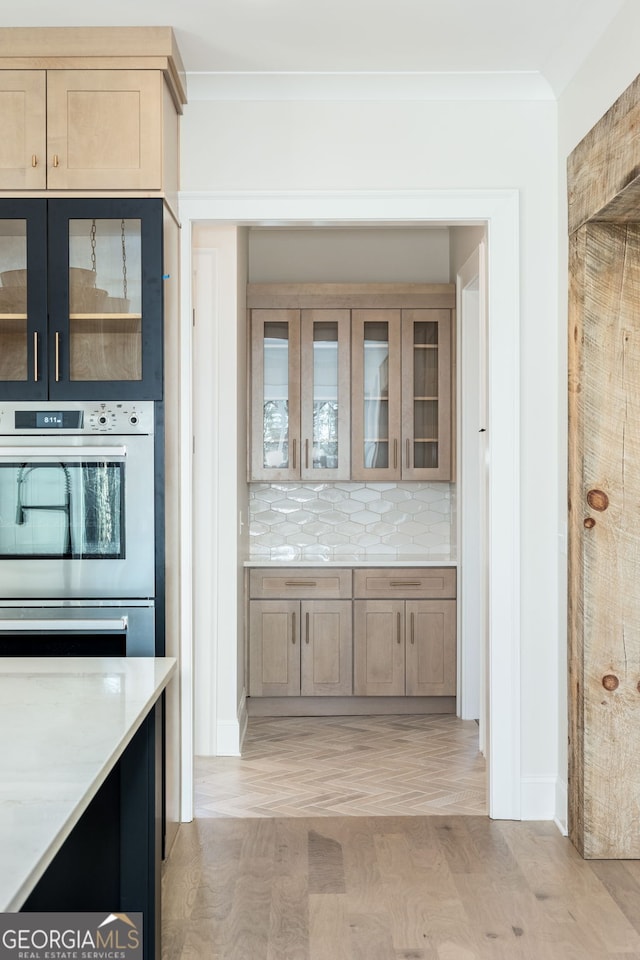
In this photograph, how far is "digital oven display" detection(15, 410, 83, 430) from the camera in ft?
10.2

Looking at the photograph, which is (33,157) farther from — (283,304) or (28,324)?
(283,304)

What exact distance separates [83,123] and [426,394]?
272 cm

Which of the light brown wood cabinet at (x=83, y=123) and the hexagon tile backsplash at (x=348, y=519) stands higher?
the light brown wood cabinet at (x=83, y=123)

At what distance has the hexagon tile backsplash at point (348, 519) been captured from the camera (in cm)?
562

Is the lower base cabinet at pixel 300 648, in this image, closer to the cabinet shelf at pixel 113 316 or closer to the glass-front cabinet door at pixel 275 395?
the glass-front cabinet door at pixel 275 395

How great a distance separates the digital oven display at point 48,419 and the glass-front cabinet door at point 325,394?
7.52ft

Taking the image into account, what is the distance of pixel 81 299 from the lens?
3.11 meters

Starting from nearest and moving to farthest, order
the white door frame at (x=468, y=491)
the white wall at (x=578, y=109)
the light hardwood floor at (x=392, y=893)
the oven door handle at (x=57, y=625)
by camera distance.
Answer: the light hardwood floor at (x=392, y=893), the white wall at (x=578, y=109), the oven door handle at (x=57, y=625), the white door frame at (x=468, y=491)

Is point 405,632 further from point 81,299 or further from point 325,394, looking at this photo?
point 81,299

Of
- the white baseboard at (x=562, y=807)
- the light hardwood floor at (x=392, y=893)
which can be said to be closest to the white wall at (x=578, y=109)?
the white baseboard at (x=562, y=807)

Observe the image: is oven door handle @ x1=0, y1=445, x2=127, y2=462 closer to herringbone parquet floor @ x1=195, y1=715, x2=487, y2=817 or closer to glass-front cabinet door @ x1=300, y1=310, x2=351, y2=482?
herringbone parquet floor @ x1=195, y1=715, x2=487, y2=817

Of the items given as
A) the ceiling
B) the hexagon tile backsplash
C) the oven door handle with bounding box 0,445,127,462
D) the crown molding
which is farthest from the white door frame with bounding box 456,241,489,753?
the oven door handle with bounding box 0,445,127,462

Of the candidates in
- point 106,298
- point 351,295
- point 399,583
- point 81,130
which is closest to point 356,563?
point 399,583

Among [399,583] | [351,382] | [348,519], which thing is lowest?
[399,583]
